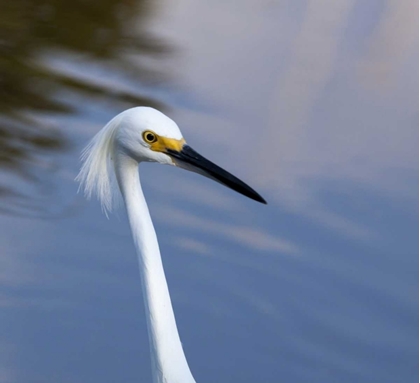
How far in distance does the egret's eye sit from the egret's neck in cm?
14

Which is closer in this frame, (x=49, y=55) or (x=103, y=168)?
(x=103, y=168)

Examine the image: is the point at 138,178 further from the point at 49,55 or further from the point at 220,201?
the point at 49,55

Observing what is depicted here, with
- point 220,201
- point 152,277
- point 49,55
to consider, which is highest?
point 49,55

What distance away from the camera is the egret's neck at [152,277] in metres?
3.33

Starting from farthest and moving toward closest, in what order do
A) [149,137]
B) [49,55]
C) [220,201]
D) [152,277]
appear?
[49,55], [220,201], [152,277], [149,137]

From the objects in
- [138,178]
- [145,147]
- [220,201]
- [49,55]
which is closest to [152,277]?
[138,178]

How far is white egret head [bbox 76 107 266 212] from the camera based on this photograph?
3234mm

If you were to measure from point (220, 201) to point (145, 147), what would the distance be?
2.48 metres

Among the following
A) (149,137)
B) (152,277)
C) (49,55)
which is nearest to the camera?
(149,137)

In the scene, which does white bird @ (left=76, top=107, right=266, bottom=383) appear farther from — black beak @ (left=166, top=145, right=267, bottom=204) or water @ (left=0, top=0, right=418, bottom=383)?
water @ (left=0, top=0, right=418, bottom=383)

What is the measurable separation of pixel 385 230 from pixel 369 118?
5.41ft

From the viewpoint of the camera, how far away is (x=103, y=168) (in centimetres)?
345

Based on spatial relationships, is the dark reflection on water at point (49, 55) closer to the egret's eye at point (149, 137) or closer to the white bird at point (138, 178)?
the white bird at point (138, 178)

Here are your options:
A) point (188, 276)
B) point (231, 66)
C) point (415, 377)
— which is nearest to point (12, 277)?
point (188, 276)
